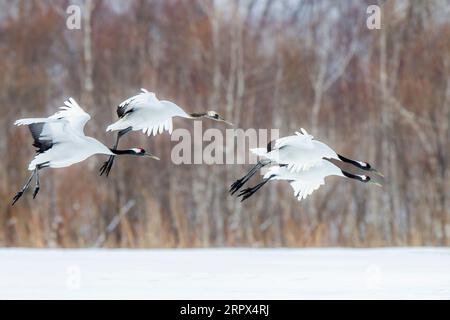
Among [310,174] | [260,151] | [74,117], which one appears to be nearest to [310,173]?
[310,174]

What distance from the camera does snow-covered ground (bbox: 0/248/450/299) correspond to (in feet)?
17.0

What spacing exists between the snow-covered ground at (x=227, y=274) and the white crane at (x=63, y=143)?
69 centimetres

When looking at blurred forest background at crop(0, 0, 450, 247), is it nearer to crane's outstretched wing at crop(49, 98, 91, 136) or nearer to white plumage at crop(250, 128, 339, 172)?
crane's outstretched wing at crop(49, 98, 91, 136)

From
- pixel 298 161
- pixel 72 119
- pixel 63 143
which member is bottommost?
pixel 298 161

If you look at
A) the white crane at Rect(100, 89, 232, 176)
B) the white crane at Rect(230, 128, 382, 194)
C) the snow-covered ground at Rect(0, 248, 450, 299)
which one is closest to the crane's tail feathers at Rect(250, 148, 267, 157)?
the white crane at Rect(230, 128, 382, 194)

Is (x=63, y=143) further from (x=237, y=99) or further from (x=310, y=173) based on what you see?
(x=237, y=99)

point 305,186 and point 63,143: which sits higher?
point 63,143

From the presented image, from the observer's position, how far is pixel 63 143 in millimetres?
5293

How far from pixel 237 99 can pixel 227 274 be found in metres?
6.18

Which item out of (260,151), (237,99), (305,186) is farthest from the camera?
(237,99)

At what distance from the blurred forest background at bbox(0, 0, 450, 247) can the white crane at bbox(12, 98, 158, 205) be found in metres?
3.80

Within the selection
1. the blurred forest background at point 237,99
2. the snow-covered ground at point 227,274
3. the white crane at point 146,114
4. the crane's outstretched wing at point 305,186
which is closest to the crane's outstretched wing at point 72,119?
the white crane at point 146,114
